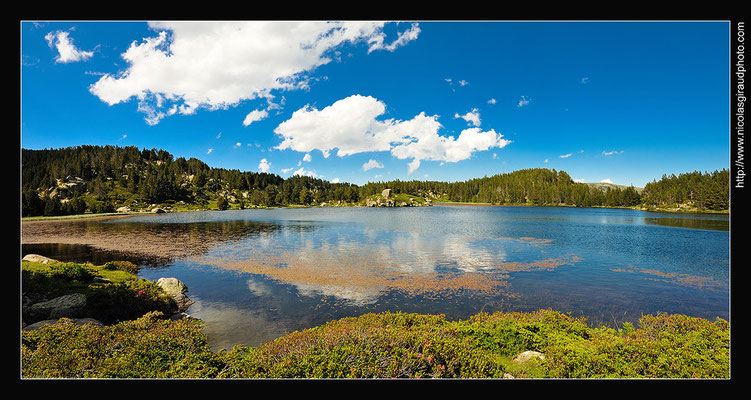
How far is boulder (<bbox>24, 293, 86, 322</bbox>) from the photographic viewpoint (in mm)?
15289

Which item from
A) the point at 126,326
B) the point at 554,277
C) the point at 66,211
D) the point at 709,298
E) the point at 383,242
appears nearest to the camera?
the point at 126,326

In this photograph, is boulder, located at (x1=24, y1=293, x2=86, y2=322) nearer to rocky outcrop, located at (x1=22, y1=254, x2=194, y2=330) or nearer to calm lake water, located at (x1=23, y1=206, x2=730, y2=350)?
rocky outcrop, located at (x1=22, y1=254, x2=194, y2=330)

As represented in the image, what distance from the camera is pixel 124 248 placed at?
4503 centimetres

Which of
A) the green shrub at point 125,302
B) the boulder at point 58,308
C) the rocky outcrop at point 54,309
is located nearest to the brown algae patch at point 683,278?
the rocky outcrop at point 54,309

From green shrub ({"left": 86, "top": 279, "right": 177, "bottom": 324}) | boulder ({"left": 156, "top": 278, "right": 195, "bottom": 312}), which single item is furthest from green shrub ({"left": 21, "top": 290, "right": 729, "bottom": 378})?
boulder ({"left": 156, "top": 278, "right": 195, "bottom": 312})

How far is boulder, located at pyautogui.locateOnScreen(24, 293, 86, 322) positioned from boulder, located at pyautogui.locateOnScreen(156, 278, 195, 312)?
16.7ft

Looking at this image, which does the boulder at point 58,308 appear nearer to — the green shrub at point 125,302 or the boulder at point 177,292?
the green shrub at point 125,302

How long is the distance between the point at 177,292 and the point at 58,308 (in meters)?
6.82

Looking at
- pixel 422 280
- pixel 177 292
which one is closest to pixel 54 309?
pixel 177 292

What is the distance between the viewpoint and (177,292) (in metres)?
22.1

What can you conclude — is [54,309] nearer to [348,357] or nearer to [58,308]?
[58,308]
